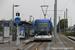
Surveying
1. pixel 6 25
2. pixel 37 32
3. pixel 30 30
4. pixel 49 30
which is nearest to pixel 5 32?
pixel 6 25

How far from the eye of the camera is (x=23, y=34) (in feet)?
96.0

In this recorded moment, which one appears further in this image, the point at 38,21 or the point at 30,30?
the point at 30,30

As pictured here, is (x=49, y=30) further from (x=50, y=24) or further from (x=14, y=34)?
(x=14, y=34)

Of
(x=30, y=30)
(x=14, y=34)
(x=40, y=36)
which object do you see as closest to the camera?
(x=40, y=36)

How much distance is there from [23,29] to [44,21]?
14.6 feet

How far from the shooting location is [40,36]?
25266 mm

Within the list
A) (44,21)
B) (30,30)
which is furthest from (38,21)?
(30,30)

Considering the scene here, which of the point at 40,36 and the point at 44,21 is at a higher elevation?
the point at 44,21

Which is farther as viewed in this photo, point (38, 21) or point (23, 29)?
point (23, 29)

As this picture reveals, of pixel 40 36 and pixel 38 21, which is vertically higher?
pixel 38 21

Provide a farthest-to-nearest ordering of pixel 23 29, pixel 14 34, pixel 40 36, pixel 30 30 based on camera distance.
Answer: pixel 30 30 < pixel 23 29 < pixel 14 34 < pixel 40 36

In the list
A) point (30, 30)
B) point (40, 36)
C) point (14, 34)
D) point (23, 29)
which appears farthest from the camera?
point (30, 30)

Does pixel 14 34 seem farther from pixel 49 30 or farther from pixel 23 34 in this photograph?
pixel 49 30

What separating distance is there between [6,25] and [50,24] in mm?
6041
